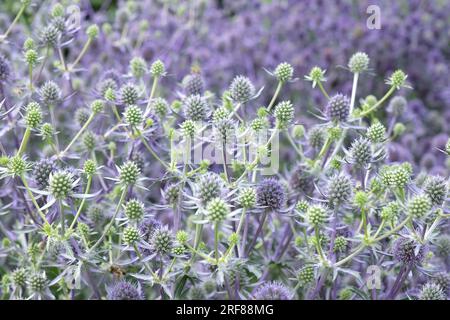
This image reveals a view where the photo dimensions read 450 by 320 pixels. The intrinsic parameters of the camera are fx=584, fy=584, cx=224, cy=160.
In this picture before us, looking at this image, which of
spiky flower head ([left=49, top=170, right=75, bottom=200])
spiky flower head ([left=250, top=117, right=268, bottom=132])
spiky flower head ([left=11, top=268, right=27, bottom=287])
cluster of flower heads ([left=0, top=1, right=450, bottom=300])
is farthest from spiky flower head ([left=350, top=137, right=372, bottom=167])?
spiky flower head ([left=11, top=268, right=27, bottom=287])

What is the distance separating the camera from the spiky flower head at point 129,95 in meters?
2.79

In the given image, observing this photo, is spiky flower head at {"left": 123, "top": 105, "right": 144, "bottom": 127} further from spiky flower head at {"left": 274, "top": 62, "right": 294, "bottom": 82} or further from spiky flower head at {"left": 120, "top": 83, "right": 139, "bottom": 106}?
spiky flower head at {"left": 274, "top": 62, "right": 294, "bottom": 82}

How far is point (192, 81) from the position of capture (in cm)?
312

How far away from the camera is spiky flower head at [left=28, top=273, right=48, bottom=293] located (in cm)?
255

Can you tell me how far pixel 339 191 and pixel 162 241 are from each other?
73 centimetres

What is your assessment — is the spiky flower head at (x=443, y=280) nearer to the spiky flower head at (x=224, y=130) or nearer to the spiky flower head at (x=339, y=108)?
the spiky flower head at (x=339, y=108)

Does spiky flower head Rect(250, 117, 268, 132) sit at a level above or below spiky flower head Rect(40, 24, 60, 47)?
below

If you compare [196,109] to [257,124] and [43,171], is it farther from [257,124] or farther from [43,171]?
[43,171]

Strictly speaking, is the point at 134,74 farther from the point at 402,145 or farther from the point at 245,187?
the point at 402,145

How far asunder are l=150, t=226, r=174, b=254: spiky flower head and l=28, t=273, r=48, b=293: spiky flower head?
1.90 feet

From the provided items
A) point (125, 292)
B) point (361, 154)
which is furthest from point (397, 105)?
point (125, 292)

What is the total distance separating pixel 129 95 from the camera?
279 cm

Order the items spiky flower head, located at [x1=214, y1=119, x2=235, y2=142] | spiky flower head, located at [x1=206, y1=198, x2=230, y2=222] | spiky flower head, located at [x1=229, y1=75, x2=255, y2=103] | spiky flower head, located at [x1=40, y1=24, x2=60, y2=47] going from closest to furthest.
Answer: spiky flower head, located at [x1=206, y1=198, x2=230, y2=222], spiky flower head, located at [x1=214, y1=119, x2=235, y2=142], spiky flower head, located at [x1=229, y1=75, x2=255, y2=103], spiky flower head, located at [x1=40, y1=24, x2=60, y2=47]
